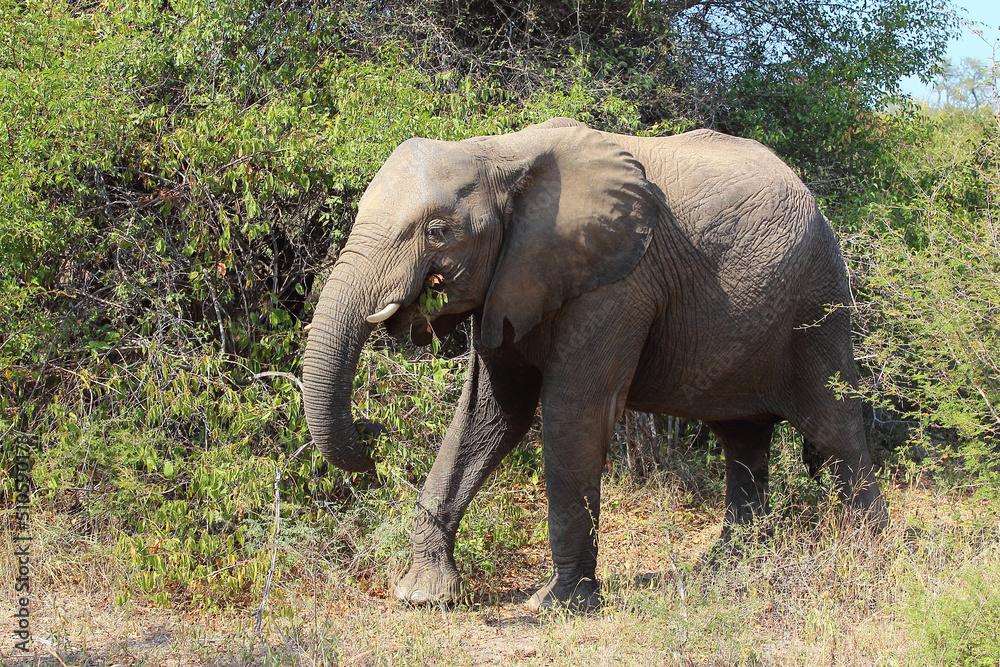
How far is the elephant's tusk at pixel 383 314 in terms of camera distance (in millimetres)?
4641

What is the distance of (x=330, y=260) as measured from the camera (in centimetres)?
725

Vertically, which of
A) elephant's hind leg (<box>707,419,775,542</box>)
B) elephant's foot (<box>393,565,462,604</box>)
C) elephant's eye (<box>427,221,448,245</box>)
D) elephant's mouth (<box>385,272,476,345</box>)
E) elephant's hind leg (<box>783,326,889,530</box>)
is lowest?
elephant's foot (<box>393,565,462,604</box>)

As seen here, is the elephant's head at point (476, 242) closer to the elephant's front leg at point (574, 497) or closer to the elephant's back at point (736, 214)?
the elephant's back at point (736, 214)

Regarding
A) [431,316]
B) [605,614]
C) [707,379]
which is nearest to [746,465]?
[707,379]

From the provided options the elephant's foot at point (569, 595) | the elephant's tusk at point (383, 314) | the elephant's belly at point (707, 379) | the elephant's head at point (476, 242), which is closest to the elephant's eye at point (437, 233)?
the elephant's head at point (476, 242)

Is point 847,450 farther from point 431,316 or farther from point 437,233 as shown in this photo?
point 437,233

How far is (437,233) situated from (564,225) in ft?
2.27

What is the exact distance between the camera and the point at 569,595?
546 centimetres

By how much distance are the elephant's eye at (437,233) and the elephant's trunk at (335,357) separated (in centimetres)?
39

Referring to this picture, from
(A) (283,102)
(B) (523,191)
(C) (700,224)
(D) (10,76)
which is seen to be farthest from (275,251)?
(C) (700,224)

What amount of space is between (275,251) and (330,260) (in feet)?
1.28

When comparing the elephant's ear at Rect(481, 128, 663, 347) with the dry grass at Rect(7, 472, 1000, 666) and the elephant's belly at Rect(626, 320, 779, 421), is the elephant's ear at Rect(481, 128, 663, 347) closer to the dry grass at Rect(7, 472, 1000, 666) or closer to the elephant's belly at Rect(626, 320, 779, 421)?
the elephant's belly at Rect(626, 320, 779, 421)

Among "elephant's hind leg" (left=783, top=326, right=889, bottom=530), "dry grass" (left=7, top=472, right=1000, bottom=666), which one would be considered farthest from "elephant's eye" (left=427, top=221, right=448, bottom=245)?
"elephant's hind leg" (left=783, top=326, right=889, bottom=530)

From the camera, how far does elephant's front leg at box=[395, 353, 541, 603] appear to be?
5.74m
